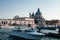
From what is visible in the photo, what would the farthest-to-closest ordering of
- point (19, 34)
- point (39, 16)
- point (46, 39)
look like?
point (39, 16) → point (46, 39) → point (19, 34)

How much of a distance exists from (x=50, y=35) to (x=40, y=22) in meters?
57.6

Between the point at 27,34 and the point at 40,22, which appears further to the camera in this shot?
the point at 40,22

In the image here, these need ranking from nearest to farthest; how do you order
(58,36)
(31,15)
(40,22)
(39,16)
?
1. (58,36)
2. (40,22)
3. (39,16)
4. (31,15)

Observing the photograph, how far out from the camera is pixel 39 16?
296 ft

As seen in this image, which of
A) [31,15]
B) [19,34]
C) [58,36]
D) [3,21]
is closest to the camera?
[19,34]

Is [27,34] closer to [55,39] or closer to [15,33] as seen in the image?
[15,33]

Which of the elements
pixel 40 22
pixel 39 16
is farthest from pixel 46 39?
pixel 39 16

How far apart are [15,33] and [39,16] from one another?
68016mm

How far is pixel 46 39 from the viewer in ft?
75.7

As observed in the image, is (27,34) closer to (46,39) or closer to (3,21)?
(46,39)

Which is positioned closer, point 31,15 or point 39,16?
point 39,16

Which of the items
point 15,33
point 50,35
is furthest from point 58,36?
point 15,33

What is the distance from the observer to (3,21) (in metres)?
69.9

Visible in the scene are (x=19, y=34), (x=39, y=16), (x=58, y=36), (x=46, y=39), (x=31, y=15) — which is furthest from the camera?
(x=31, y=15)
